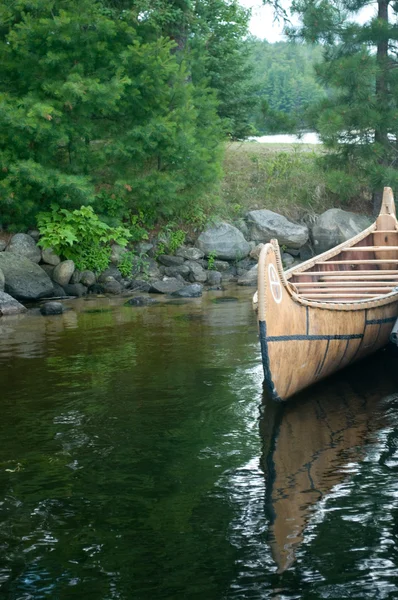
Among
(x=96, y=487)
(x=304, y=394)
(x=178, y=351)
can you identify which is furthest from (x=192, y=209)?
(x=96, y=487)

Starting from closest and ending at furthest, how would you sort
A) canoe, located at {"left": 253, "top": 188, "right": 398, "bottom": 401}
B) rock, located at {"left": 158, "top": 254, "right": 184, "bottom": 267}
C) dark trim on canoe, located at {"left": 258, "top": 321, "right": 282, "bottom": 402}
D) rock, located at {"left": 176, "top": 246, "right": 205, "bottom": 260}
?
dark trim on canoe, located at {"left": 258, "top": 321, "right": 282, "bottom": 402} → canoe, located at {"left": 253, "top": 188, "right": 398, "bottom": 401} → rock, located at {"left": 158, "top": 254, "right": 184, "bottom": 267} → rock, located at {"left": 176, "top": 246, "right": 205, "bottom": 260}

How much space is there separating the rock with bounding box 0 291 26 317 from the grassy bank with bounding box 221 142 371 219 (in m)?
6.79

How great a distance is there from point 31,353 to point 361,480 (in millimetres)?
5208

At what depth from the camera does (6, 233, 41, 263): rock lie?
47.9 ft

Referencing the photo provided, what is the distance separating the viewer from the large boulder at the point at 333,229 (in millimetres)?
17969

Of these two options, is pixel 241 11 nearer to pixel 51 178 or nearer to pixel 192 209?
pixel 192 209

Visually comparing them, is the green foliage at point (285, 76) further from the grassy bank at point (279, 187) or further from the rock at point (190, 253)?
the rock at point (190, 253)

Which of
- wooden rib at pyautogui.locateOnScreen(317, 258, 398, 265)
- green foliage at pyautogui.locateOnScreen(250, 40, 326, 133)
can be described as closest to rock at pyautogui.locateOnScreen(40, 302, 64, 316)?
wooden rib at pyautogui.locateOnScreen(317, 258, 398, 265)

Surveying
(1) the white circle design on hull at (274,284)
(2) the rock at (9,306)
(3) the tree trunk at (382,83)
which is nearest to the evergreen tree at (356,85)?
(3) the tree trunk at (382,83)

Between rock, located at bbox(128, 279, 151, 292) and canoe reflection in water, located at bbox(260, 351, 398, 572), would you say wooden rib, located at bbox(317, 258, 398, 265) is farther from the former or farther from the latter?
rock, located at bbox(128, 279, 151, 292)

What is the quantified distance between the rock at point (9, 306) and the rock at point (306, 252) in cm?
712

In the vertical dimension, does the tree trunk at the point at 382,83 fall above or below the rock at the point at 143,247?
above

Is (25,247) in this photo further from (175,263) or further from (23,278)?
A: (175,263)

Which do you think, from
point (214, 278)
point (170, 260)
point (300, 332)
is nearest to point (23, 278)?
point (170, 260)
